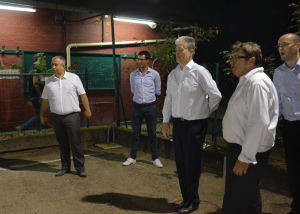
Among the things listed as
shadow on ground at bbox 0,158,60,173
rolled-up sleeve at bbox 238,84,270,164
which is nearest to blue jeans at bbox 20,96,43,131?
shadow on ground at bbox 0,158,60,173

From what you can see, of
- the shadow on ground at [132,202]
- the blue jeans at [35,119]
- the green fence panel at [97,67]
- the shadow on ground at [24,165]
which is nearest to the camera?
the shadow on ground at [132,202]

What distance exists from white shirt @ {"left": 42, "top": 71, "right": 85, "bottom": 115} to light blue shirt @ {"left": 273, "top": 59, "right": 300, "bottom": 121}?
3.26 metres

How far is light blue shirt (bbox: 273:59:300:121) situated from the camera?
127 inches

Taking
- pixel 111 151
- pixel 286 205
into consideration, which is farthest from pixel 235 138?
pixel 111 151

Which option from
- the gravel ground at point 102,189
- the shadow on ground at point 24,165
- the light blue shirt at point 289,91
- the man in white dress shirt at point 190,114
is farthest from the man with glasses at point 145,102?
the light blue shirt at point 289,91

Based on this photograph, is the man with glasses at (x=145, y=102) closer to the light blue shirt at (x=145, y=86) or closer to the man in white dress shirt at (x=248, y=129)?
the light blue shirt at (x=145, y=86)

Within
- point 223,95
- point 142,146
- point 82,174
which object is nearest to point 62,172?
point 82,174

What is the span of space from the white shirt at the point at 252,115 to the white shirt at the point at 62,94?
3.24m

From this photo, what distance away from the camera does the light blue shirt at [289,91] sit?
3.24 metres

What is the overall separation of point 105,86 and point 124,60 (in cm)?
124

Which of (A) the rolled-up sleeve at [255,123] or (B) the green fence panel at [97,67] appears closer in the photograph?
(A) the rolled-up sleeve at [255,123]

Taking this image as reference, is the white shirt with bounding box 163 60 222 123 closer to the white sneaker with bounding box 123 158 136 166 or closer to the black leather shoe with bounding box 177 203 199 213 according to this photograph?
the black leather shoe with bounding box 177 203 199 213

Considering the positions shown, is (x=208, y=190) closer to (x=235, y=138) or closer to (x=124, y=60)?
(x=235, y=138)

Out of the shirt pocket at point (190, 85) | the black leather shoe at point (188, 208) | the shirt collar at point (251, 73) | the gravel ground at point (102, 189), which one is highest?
the shirt collar at point (251, 73)
